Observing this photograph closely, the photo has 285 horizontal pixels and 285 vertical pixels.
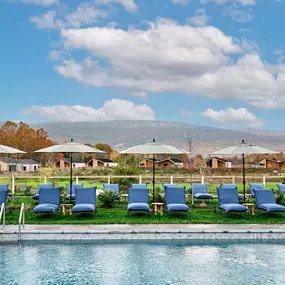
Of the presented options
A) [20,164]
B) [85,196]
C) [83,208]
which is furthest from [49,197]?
[20,164]

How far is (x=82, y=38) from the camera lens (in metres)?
29.5

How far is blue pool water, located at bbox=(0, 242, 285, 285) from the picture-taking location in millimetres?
6941

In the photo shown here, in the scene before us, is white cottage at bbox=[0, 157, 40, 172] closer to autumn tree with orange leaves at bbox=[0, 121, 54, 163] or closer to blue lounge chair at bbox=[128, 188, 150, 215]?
autumn tree with orange leaves at bbox=[0, 121, 54, 163]

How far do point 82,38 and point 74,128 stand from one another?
108 metres

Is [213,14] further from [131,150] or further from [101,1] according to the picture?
[131,150]

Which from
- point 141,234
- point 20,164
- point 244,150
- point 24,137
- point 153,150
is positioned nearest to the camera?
point 141,234

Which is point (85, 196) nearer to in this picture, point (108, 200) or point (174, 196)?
point (108, 200)

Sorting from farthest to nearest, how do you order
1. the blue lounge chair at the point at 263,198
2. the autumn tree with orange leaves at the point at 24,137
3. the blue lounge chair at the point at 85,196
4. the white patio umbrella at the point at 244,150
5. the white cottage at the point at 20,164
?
the white cottage at the point at 20,164
the autumn tree with orange leaves at the point at 24,137
the white patio umbrella at the point at 244,150
the blue lounge chair at the point at 85,196
the blue lounge chair at the point at 263,198

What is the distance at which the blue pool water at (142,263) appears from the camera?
273 inches

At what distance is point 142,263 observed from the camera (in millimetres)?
7836

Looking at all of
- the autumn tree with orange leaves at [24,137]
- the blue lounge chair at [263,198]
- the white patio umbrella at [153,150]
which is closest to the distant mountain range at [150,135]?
the autumn tree with orange leaves at [24,137]

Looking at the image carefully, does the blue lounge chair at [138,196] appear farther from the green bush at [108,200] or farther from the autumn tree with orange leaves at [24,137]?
the autumn tree with orange leaves at [24,137]

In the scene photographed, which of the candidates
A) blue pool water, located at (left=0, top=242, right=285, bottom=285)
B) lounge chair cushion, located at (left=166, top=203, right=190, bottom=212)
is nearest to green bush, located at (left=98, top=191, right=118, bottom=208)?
lounge chair cushion, located at (left=166, top=203, right=190, bottom=212)

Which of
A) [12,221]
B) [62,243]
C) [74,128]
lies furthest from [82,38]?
[74,128]
